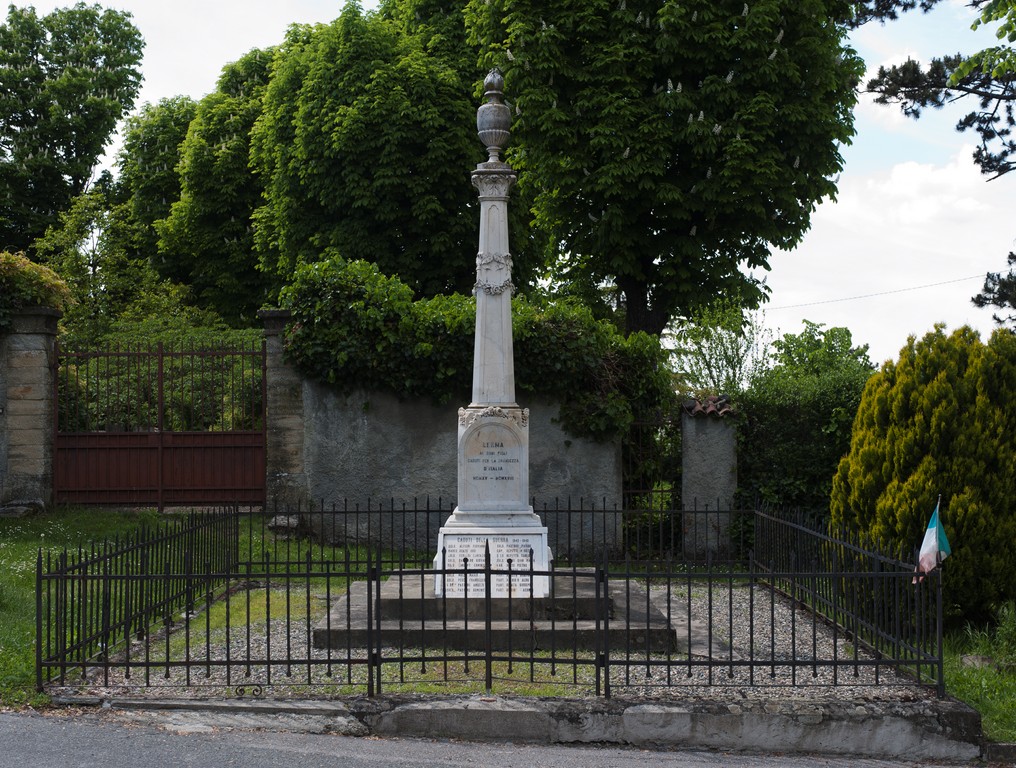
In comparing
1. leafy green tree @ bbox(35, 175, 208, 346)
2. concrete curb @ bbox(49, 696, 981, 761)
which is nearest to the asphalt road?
concrete curb @ bbox(49, 696, 981, 761)

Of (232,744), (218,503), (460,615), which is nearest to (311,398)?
(218,503)

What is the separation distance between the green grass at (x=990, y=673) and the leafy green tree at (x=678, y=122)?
10142 mm

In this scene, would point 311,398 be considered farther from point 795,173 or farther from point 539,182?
point 795,173

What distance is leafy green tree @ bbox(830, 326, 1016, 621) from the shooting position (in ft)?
29.1

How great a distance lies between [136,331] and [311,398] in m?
8.07

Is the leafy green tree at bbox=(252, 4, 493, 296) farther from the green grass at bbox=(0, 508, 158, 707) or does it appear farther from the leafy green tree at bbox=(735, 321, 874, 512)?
the leafy green tree at bbox=(735, 321, 874, 512)

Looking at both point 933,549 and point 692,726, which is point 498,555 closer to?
point 692,726

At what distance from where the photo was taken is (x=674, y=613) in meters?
9.89

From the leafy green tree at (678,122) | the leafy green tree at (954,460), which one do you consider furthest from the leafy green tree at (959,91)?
the leafy green tree at (954,460)

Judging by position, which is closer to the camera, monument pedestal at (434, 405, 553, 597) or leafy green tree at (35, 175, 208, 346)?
monument pedestal at (434, 405, 553, 597)

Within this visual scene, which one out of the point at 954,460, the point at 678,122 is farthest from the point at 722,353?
the point at 954,460

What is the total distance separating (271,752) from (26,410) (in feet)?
37.2

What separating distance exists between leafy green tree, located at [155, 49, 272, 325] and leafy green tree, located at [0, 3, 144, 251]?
11.3 feet

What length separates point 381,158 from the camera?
21.2 m
